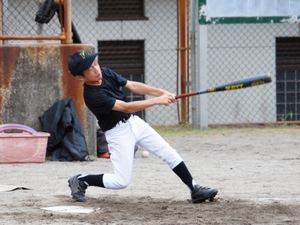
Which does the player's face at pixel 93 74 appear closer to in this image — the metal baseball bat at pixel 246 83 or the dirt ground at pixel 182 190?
the metal baseball bat at pixel 246 83

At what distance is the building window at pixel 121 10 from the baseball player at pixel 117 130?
895 cm

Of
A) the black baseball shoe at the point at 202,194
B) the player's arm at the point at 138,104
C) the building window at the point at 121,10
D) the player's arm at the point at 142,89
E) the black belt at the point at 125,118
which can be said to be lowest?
the black baseball shoe at the point at 202,194

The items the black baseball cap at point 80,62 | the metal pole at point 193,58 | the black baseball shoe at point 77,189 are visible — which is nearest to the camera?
the black baseball cap at point 80,62

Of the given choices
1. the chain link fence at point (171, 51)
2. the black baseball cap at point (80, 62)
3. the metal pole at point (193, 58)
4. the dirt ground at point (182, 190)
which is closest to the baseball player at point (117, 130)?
the black baseball cap at point (80, 62)

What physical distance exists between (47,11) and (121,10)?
5.63 m

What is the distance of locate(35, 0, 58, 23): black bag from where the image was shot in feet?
35.4

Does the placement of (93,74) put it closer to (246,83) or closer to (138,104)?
(138,104)

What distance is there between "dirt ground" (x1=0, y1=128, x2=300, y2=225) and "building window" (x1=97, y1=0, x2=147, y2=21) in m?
4.73

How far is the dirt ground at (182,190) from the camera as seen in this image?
21.1ft

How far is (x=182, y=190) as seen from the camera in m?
8.08

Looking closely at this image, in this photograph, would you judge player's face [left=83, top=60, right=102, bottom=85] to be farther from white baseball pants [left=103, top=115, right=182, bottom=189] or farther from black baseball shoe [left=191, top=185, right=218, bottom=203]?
black baseball shoe [left=191, top=185, right=218, bottom=203]

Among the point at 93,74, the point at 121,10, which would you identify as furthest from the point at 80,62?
the point at 121,10

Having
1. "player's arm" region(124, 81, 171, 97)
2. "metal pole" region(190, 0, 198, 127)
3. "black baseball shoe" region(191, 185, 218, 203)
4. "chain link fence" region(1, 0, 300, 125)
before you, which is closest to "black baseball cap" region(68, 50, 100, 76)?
"player's arm" region(124, 81, 171, 97)

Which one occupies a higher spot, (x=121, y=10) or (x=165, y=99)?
(x=121, y=10)
